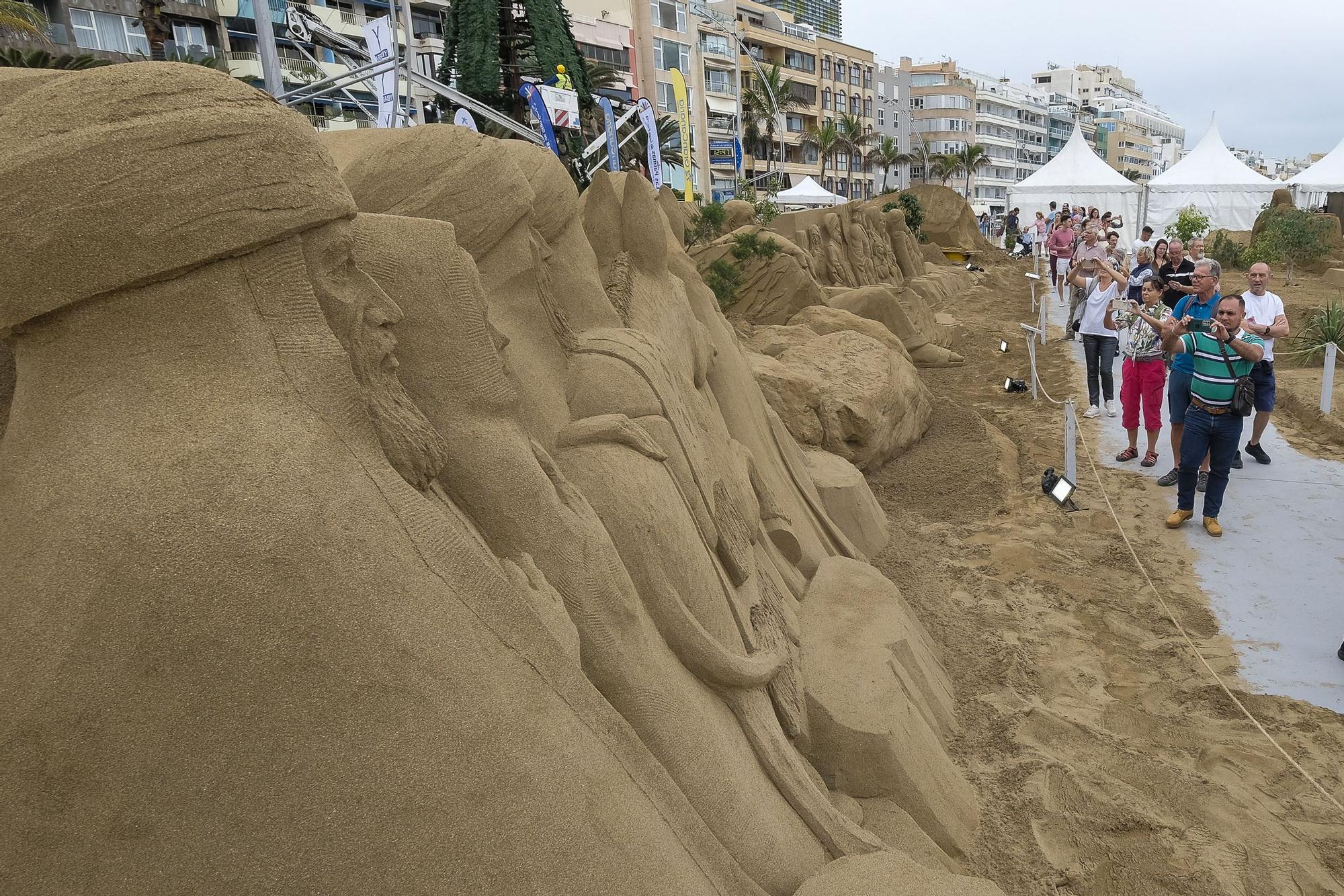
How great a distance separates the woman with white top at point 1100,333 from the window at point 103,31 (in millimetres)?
17304

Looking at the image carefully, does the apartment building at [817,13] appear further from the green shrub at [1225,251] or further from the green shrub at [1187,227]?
the green shrub at [1225,251]

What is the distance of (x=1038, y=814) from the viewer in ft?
8.92

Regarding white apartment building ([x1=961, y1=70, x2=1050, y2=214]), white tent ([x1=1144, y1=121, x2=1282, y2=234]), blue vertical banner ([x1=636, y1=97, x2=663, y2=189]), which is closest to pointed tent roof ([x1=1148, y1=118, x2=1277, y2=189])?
white tent ([x1=1144, y1=121, x2=1282, y2=234])

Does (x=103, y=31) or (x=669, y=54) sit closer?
(x=103, y=31)

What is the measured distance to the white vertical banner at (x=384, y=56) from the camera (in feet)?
22.9

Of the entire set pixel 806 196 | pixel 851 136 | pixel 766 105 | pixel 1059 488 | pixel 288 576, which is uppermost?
pixel 766 105

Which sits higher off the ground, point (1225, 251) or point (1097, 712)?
point (1225, 251)

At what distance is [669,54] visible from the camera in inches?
1094

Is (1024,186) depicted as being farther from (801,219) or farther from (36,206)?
(36,206)

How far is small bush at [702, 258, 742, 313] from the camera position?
8023 mm

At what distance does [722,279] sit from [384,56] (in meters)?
3.51

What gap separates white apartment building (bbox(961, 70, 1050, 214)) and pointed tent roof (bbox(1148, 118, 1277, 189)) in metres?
25.4

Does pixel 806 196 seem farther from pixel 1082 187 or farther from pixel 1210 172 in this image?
pixel 1210 172

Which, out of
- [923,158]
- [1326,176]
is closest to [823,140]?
[923,158]
